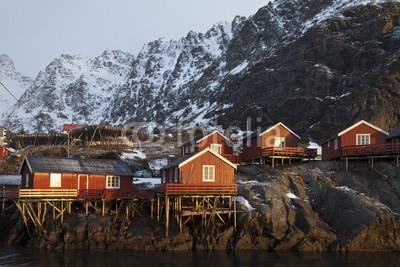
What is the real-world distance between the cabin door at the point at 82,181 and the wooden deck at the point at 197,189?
8859 mm

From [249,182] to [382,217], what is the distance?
518 inches

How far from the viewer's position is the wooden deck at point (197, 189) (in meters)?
41.8

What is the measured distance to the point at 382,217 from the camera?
41.0m

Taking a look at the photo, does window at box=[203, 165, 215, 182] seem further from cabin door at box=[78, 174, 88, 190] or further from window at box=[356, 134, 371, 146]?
window at box=[356, 134, 371, 146]

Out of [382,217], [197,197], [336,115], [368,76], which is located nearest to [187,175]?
[197,197]

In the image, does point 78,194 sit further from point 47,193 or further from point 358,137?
point 358,137

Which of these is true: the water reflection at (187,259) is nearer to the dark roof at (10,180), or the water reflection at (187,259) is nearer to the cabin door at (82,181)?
the cabin door at (82,181)

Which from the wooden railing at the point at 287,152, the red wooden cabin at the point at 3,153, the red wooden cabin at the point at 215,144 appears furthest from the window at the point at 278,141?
the red wooden cabin at the point at 3,153

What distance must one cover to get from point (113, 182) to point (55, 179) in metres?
6.22

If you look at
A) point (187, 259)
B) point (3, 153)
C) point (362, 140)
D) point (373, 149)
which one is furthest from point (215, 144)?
point (3, 153)

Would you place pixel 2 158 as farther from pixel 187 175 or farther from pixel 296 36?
pixel 296 36

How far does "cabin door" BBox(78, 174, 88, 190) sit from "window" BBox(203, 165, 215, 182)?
12.8 meters

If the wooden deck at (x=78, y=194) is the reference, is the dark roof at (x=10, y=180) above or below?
above

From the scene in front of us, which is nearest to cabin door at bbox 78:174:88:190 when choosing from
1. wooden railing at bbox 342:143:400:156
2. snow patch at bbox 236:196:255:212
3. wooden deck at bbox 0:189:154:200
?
wooden deck at bbox 0:189:154:200
